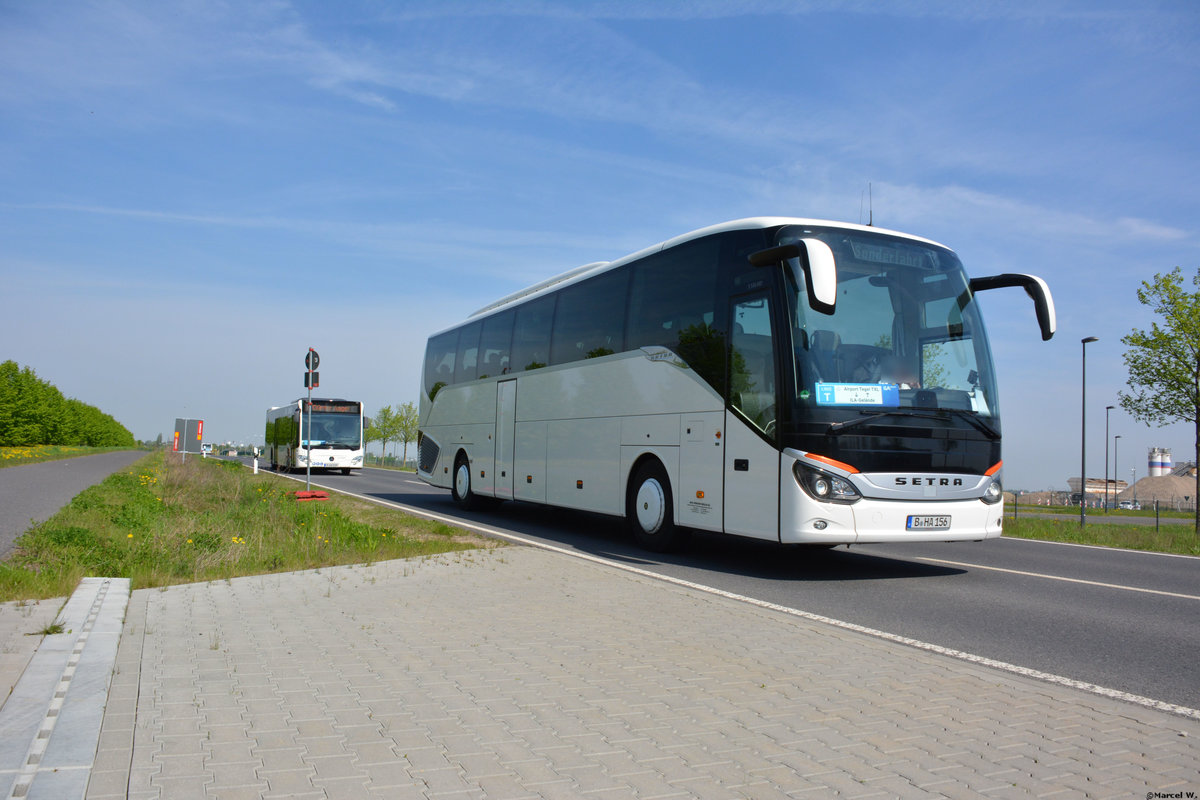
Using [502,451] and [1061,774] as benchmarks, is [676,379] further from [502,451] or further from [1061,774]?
[1061,774]

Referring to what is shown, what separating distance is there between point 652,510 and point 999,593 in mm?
4190

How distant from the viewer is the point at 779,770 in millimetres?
3742

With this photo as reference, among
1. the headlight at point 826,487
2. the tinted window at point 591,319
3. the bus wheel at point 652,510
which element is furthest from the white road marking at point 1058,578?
the tinted window at point 591,319

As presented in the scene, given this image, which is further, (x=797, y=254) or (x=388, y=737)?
(x=797, y=254)

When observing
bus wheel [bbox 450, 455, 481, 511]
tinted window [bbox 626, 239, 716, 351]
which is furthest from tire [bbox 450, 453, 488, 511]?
tinted window [bbox 626, 239, 716, 351]

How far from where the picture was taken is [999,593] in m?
9.01

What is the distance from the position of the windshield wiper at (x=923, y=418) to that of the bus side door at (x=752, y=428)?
659 mm

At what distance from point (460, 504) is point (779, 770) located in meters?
15.4

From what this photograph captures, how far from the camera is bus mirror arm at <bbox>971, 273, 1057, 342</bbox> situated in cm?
1026

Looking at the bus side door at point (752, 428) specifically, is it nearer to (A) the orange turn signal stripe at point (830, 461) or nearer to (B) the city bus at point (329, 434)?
(A) the orange turn signal stripe at point (830, 461)

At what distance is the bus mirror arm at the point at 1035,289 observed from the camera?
10.3m

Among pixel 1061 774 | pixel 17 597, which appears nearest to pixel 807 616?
pixel 1061 774

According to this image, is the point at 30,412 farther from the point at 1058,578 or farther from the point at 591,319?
the point at 1058,578

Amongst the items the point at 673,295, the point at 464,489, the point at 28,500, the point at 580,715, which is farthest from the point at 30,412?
the point at 580,715
